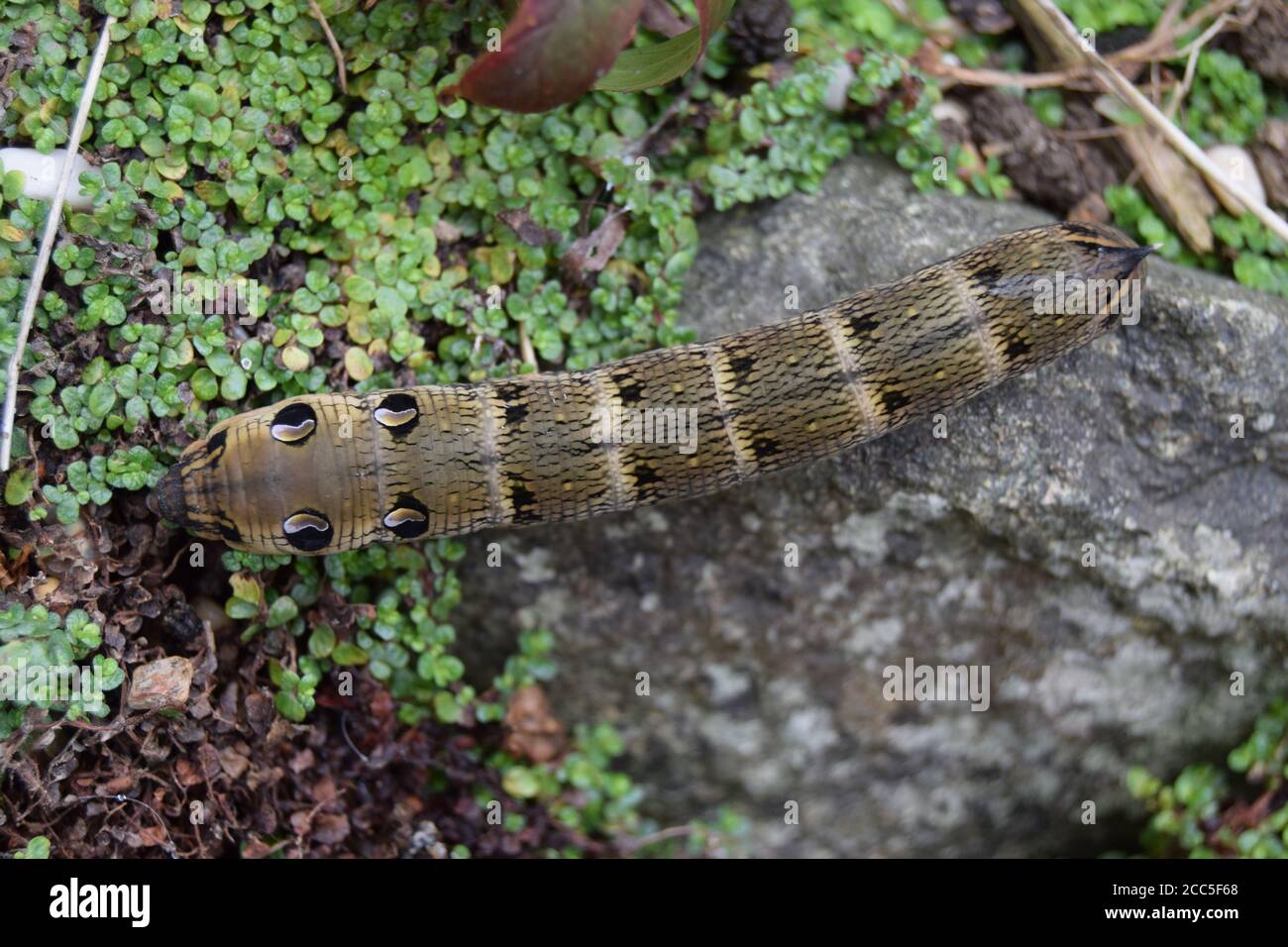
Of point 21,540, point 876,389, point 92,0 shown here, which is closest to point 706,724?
point 876,389

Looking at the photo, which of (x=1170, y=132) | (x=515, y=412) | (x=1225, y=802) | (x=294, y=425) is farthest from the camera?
(x=1225, y=802)

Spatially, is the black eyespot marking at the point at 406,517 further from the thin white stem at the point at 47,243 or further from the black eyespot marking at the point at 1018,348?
the black eyespot marking at the point at 1018,348

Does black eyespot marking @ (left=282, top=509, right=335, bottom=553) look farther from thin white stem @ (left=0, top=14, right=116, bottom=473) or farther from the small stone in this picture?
thin white stem @ (left=0, top=14, right=116, bottom=473)

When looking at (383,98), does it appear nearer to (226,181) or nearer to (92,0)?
(226,181)

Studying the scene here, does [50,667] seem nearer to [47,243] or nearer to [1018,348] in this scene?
[47,243]

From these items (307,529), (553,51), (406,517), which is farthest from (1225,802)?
(553,51)

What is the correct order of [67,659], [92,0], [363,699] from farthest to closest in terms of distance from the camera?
[363,699] < [92,0] < [67,659]

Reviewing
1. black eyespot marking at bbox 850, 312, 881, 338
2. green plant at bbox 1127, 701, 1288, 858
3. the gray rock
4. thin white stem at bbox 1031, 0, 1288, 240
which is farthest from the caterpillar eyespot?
green plant at bbox 1127, 701, 1288, 858

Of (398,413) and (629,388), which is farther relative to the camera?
(629,388)
